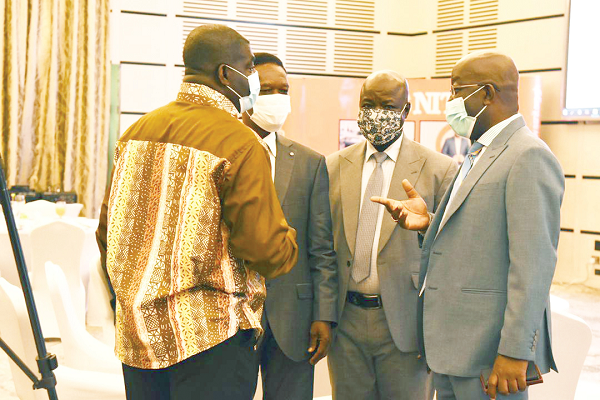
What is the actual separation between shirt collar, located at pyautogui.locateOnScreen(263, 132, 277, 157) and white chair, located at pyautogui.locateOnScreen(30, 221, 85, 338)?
3.06 meters

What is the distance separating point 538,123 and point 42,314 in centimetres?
542

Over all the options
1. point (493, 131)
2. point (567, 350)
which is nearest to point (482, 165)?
point (493, 131)

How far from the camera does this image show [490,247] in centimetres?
197

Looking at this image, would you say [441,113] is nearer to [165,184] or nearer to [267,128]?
[267,128]

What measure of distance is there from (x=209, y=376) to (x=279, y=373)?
695 mm

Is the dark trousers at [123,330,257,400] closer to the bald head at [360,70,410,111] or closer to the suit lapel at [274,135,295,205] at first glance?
the suit lapel at [274,135,295,205]

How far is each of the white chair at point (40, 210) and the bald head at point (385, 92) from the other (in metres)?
4.61

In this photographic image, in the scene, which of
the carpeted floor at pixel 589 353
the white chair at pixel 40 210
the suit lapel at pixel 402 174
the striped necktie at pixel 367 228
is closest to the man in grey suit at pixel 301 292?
the striped necktie at pixel 367 228

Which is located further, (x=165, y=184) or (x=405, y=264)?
(x=405, y=264)

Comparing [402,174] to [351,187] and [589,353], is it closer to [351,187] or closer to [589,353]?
[351,187]

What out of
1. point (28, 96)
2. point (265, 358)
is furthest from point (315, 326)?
point (28, 96)

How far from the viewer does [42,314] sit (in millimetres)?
5348

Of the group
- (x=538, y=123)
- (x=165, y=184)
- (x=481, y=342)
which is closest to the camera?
(x=165, y=184)

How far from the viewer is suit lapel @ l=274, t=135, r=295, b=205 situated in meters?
2.39
